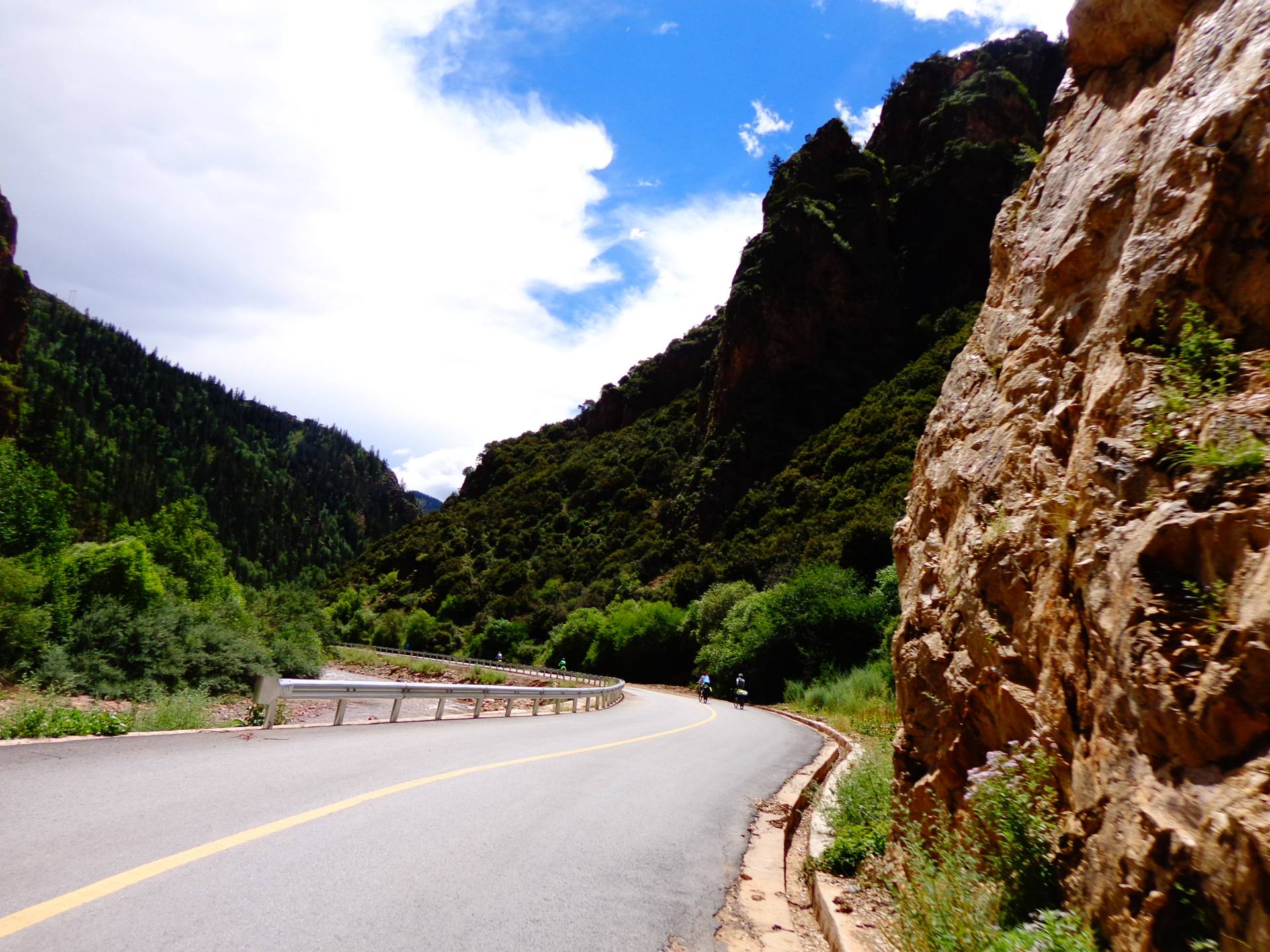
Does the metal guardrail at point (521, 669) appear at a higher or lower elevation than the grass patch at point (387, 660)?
higher

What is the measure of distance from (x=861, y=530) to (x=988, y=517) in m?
41.1

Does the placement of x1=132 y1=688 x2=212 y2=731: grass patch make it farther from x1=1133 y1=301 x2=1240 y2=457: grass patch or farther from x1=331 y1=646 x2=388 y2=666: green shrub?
x1=331 y1=646 x2=388 y2=666: green shrub

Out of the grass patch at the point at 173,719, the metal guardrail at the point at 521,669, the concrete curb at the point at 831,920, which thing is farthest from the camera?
the metal guardrail at the point at 521,669

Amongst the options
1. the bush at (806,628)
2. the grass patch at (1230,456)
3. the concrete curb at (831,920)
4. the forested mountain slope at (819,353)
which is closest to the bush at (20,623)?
the concrete curb at (831,920)

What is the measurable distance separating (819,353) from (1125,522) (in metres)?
74.2

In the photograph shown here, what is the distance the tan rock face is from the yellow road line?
4.83 meters

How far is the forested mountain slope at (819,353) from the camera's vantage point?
64.8 meters

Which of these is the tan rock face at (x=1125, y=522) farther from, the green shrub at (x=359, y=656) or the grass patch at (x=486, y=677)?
the green shrub at (x=359, y=656)

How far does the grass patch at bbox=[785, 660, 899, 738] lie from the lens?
16828 millimetres

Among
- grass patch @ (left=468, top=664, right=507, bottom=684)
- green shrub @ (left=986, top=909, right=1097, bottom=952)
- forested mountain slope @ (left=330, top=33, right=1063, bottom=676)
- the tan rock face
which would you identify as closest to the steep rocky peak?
forested mountain slope @ (left=330, top=33, right=1063, bottom=676)

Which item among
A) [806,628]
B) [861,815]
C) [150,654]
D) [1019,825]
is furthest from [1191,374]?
[806,628]

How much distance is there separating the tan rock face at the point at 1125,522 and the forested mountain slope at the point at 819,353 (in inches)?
2005

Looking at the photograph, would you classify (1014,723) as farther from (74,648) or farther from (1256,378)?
(74,648)

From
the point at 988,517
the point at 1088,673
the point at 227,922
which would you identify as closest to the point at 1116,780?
the point at 1088,673
